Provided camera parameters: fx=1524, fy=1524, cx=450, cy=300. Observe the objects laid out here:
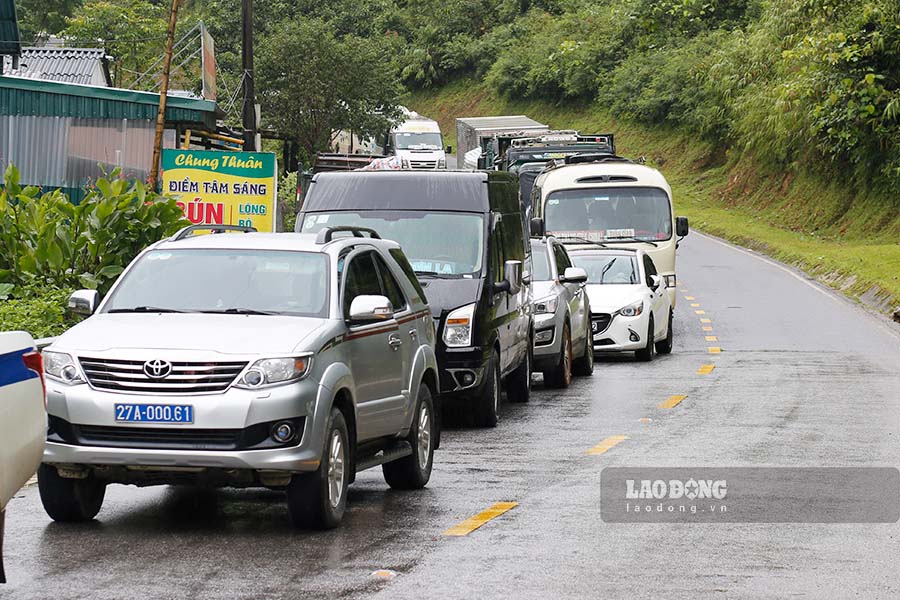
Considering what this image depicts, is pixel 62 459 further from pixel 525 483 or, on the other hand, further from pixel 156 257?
pixel 525 483

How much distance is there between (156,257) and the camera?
32.5 feet

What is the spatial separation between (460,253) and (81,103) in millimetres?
17108

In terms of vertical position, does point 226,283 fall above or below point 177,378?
above

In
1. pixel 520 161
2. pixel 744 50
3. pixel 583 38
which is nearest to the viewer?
pixel 520 161

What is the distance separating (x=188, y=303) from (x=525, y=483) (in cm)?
284

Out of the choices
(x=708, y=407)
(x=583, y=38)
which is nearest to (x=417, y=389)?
(x=708, y=407)

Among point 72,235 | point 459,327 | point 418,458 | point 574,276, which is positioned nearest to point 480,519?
point 418,458

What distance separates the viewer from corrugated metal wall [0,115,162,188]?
98.4ft

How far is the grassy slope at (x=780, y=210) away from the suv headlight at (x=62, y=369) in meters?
24.7

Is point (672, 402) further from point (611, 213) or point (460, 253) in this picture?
point (611, 213)

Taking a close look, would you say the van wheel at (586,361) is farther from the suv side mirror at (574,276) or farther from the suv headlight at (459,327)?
the suv headlight at (459,327)

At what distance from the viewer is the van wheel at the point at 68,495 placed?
8.77 metres

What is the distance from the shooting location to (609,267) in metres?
23.0

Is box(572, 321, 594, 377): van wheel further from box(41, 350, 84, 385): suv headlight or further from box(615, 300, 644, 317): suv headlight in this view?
box(41, 350, 84, 385): suv headlight
